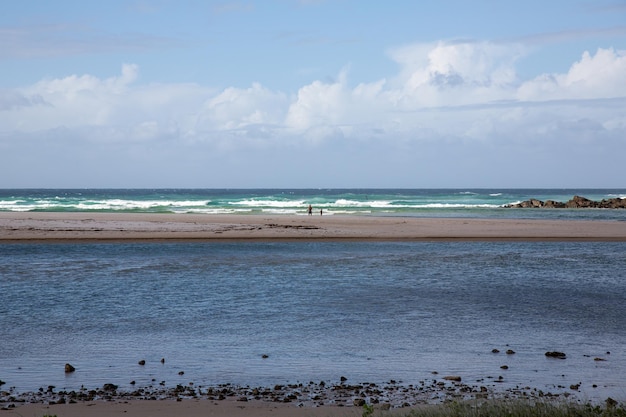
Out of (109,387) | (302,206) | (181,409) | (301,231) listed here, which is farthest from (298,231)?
(302,206)

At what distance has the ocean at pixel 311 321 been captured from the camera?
9836 millimetres

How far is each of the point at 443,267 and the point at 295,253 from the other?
7.00 metres

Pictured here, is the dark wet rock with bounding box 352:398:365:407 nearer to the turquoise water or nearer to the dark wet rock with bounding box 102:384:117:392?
the dark wet rock with bounding box 102:384:117:392

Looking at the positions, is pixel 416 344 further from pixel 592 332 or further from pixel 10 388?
pixel 10 388

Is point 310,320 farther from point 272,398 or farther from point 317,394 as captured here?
point 272,398

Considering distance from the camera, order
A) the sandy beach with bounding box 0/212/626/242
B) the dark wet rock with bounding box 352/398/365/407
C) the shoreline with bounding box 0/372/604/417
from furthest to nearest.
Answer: the sandy beach with bounding box 0/212/626/242, the dark wet rock with bounding box 352/398/365/407, the shoreline with bounding box 0/372/604/417

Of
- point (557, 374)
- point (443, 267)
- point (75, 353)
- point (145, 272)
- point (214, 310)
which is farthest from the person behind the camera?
point (443, 267)

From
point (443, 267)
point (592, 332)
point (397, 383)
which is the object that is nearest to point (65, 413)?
point (397, 383)

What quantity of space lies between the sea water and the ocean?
0.04 m

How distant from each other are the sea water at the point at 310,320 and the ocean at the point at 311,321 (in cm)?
4

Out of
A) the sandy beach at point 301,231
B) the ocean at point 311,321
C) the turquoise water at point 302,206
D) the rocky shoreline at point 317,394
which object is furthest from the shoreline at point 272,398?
the turquoise water at point 302,206

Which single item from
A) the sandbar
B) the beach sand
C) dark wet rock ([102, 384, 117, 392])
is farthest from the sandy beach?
the sandbar

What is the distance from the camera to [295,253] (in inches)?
1102

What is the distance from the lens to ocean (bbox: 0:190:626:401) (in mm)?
9836
